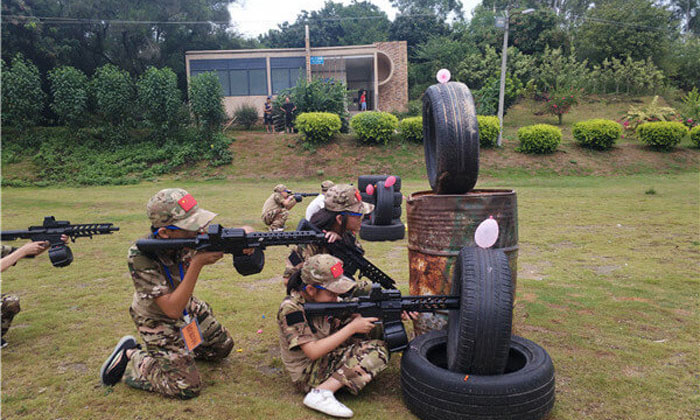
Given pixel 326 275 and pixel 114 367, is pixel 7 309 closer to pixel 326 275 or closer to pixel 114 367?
pixel 114 367

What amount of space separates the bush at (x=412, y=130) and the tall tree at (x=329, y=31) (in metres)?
28.0

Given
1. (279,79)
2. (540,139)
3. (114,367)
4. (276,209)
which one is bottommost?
(114,367)

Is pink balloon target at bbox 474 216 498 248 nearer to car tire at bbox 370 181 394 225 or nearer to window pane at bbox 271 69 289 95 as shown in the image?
car tire at bbox 370 181 394 225

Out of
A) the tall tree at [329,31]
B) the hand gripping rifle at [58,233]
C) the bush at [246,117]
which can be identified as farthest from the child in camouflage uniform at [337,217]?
the tall tree at [329,31]

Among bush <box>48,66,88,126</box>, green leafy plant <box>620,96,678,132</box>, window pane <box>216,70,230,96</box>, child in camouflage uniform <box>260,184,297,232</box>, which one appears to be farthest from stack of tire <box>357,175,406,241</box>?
window pane <box>216,70,230,96</box>

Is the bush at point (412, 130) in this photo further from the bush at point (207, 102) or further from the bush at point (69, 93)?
the bush at point (69, 93)

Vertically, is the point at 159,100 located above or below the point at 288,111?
above

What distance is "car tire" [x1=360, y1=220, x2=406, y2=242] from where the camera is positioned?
9242mm

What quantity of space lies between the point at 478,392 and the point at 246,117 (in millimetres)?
26806

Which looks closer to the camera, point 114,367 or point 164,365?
point 164,365

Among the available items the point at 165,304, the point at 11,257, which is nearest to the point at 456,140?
the point at 165,304

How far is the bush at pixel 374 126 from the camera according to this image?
856 inches

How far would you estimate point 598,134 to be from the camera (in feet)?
70.0

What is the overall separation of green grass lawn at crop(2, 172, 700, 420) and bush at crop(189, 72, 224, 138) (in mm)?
12593
